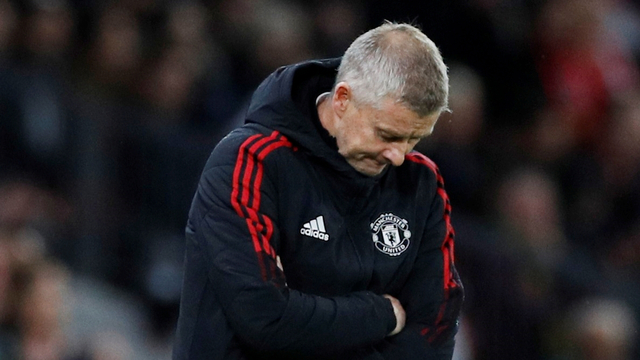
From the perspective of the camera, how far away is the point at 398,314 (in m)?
2.88

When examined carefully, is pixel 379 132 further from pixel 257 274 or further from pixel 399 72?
pixel 257 274

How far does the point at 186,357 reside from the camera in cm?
280

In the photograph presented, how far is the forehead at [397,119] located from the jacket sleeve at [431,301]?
34 centimetres

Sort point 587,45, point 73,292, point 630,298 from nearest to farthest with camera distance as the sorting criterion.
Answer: point 73,292 → point 630,298 → point 587,45

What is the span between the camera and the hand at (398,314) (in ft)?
9.42

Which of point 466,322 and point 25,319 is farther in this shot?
point 466,322

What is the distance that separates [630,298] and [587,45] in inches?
69.4

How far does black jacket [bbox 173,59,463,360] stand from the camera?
8.78 ft

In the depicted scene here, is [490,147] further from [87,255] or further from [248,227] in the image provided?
[248,227]

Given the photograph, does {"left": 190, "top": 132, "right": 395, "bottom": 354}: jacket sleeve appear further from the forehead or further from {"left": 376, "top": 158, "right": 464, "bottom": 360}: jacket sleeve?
the forehead

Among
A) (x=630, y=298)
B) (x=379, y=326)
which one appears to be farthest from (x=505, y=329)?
(x=379, y=326)

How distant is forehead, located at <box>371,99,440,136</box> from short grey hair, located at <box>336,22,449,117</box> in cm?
1

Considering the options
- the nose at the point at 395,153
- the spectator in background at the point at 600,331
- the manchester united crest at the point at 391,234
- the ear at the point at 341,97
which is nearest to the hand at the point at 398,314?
the manchester united crest at the point at 391,234

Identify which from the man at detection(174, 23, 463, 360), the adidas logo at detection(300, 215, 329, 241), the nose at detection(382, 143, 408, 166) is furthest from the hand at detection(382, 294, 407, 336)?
the nose at detection(382, 143, 408, 166)
